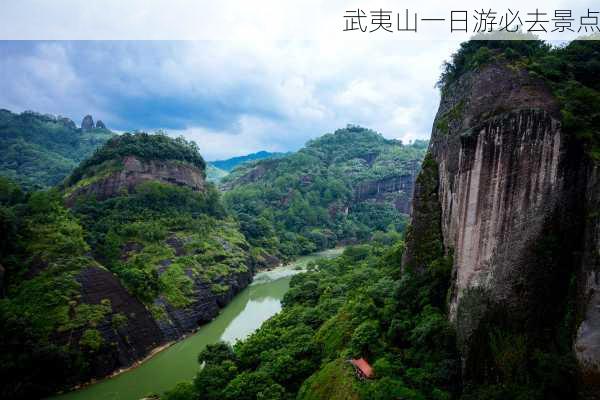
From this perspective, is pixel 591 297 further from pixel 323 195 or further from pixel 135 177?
pixel 323 195

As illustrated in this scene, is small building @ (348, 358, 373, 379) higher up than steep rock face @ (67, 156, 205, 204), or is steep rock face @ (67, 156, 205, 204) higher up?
steep rock face @ (67, 156, 205, 204)

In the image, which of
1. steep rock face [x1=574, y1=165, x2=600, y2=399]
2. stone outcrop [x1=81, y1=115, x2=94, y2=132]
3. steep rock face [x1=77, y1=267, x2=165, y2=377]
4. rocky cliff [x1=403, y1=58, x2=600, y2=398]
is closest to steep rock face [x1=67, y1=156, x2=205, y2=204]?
steep rock face [x1=77, y1=267, x2=165, y2=377]

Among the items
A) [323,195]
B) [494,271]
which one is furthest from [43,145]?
[494,271]

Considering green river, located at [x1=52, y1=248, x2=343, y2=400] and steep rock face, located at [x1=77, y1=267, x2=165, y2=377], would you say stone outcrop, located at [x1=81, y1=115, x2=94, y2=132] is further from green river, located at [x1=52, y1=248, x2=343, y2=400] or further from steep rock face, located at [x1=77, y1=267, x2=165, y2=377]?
steep rock face, located at [x1=77, y1=267, x2=165, y2=377]

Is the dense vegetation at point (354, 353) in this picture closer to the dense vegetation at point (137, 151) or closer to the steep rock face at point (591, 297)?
the steep rock face at point (591, 297)

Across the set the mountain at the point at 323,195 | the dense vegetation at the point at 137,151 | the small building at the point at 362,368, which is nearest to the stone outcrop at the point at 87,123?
the mountain at the point at 323,195
